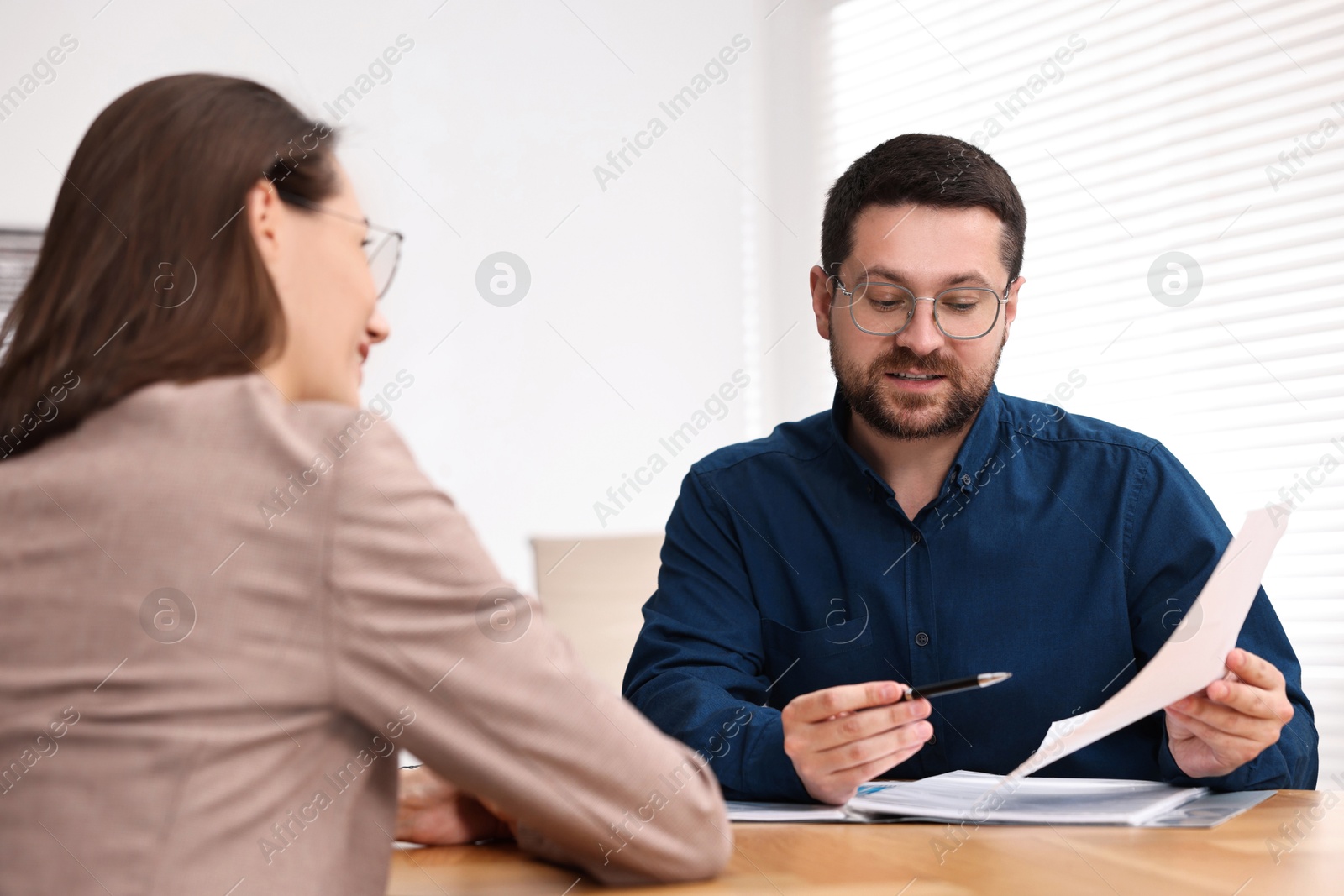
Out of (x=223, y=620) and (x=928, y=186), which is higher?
(x=928, y=186)

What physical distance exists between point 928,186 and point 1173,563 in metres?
0.66

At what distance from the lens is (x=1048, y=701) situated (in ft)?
5.19

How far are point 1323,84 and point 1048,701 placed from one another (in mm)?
1879

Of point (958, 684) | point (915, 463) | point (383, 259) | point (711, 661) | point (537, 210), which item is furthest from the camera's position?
point (537, 210)

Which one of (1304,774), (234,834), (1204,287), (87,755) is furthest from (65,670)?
(1204,287)

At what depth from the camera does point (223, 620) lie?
78 cm

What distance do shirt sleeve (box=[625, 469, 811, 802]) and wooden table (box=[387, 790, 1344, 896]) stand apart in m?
0.19

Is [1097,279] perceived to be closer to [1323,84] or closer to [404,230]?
[1323,84]

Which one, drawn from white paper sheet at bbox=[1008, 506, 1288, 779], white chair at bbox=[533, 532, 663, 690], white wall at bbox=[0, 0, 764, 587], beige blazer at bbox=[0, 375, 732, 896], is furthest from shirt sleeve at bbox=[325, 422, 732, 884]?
white wall at bbox=[0, 0, 764, 587]

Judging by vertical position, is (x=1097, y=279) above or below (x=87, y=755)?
above

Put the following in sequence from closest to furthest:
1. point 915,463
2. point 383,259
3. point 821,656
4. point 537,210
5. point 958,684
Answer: point 958,684 < point 383,259 < point 821,656 < point 915,463 < point 537,210

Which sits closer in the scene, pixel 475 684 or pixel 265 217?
pixel 475 684

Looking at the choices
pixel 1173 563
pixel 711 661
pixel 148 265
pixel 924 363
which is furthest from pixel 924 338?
pixel 148 265

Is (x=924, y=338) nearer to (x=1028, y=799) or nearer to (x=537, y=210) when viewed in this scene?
(x=1028, y=799)
